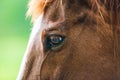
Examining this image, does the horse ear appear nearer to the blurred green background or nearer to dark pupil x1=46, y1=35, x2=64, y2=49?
dark pupil x1=46, y1=35, x2=64, y2=49

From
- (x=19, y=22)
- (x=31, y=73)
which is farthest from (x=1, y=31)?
(x=31, y=73)

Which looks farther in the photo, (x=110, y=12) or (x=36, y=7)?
(x=36, y=7)

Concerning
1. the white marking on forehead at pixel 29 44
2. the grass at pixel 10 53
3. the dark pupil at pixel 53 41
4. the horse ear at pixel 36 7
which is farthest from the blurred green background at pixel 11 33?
the dark pupil at pixel 53 41

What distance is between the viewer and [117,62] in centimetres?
257

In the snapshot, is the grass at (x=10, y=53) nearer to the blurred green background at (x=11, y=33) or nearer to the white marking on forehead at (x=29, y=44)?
the blurred green background at (x=11, y=33)

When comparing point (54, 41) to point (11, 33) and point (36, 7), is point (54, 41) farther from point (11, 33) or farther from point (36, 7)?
point (11, 33)

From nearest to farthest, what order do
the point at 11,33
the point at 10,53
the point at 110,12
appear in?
the point at 110,12
the point at 10,53
the point at 11,33

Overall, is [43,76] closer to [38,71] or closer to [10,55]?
[38,71]

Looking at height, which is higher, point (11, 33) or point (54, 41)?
point (54, 41)

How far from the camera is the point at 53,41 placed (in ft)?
8.57

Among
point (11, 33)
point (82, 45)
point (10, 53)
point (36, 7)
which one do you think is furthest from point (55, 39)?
point (11, 33)

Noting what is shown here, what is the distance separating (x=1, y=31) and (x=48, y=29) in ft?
24.2

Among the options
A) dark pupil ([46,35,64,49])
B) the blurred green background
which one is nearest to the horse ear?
dark pupil ([46,35,64,49])

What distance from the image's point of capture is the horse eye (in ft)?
8.52
